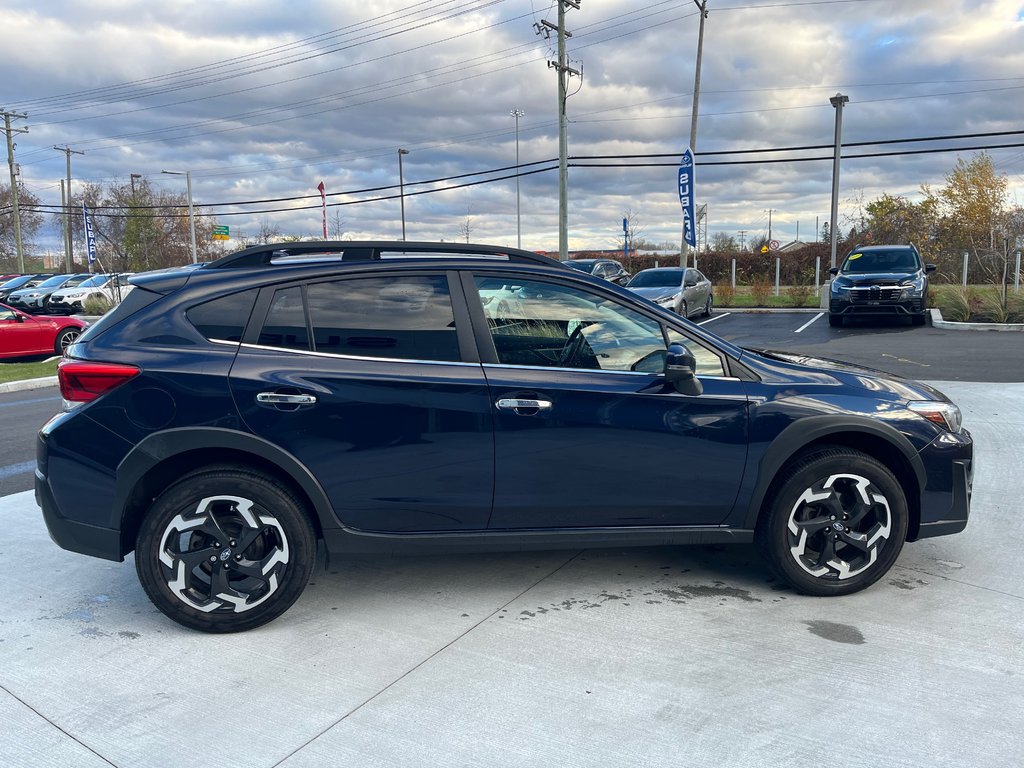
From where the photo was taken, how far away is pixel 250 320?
11.5 ft

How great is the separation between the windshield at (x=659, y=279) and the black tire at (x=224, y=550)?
1852 centimetres

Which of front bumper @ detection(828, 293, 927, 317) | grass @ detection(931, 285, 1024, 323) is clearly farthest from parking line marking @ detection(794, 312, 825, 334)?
grass @ detection(931, 285, 1024, 323)

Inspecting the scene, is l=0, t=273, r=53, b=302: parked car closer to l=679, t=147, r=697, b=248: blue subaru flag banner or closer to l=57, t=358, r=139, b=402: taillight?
l=679, t=147, r=697, b=248: blue subaru flag banner

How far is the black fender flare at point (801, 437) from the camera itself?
11.9 feet

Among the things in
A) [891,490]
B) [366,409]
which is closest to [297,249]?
[366,409]

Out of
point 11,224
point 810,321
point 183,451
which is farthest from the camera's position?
point 11,224

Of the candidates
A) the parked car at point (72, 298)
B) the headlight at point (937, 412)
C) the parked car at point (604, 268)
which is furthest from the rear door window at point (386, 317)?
the parked car at point (72, 298)

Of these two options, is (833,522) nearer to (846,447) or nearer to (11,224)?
(846,447)

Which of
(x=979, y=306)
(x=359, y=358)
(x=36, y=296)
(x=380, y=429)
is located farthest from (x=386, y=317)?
(x=36, y=296)

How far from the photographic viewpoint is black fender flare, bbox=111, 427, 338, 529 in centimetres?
332

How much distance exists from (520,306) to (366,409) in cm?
88

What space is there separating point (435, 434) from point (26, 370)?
13266 millimetres

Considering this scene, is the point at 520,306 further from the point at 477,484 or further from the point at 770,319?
the point at 770,319

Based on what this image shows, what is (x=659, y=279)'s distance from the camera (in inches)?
858
